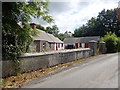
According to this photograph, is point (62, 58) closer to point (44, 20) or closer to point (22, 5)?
point (44, 20)

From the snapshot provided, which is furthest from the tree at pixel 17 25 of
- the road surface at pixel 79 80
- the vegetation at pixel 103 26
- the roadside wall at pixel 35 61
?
the vegetation at pixel 103 26

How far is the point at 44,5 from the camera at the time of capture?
970 centimetres

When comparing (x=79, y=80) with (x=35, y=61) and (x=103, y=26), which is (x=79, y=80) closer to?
(x=35, y=61)

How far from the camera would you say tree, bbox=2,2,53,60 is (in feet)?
27.3

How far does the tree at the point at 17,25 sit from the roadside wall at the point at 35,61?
48 cm

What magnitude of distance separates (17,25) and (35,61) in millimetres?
2977

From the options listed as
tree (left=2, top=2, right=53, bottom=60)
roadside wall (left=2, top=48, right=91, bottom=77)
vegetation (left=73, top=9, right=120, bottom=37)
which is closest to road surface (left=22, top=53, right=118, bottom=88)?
roadside wall (left=2, top=48, right=91, bottom=77)

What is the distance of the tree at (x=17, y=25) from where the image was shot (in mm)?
8336

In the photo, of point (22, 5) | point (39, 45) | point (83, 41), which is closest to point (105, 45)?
point (39, 45)

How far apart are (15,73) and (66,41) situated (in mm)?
53822

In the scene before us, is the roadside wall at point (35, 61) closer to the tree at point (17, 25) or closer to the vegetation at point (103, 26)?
the tree at point (17, 25)

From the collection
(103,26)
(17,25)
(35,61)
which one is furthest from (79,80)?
(103,26)

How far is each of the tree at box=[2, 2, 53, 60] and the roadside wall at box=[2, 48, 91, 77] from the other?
0.48 m

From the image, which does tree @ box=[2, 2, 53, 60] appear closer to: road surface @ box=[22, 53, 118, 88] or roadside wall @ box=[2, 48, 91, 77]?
roadside wall @ box=[2, 48, 91, 77]
